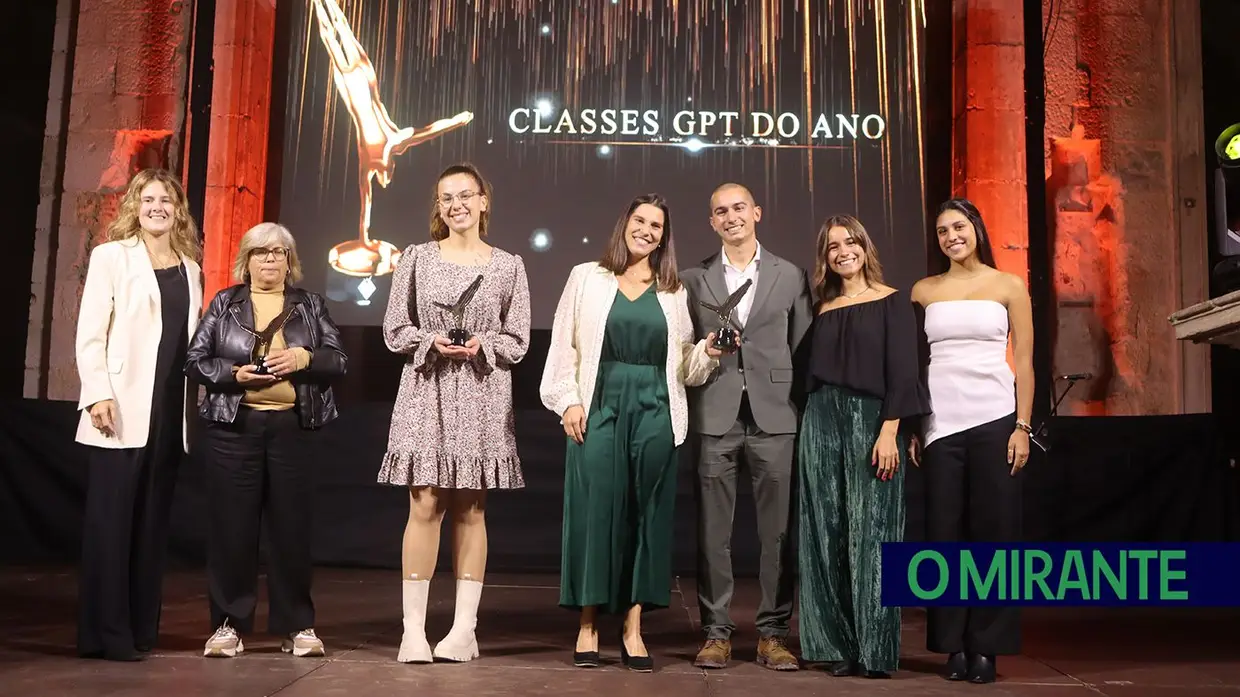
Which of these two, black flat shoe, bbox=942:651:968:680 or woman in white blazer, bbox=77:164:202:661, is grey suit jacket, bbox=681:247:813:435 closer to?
black flat shoe, bbox=942:651:968:680

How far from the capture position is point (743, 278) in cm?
352

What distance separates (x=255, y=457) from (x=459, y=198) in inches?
41.5

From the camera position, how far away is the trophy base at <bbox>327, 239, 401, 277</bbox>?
22.7ft

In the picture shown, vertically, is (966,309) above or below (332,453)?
above

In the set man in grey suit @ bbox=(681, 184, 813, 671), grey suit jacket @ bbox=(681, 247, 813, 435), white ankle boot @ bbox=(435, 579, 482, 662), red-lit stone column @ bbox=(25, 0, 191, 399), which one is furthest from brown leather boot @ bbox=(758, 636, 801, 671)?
red-lit stone column @ bbox=(25, 0, 191, 399)

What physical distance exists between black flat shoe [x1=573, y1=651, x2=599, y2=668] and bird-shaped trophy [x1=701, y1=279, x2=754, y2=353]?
1019mm

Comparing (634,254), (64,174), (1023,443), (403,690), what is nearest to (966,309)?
(1023,443)

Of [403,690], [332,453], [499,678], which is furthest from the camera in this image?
[332,453]

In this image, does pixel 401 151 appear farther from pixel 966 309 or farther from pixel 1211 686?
pixel 1211 686

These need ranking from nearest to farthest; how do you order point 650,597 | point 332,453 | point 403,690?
point 403,690
point 650,597
point 332,453

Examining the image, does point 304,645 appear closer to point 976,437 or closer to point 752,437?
point 752,437

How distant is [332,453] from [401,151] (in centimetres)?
230

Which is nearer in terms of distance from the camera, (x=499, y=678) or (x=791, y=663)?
(x=499, y=678)

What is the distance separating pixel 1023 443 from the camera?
3.19m
